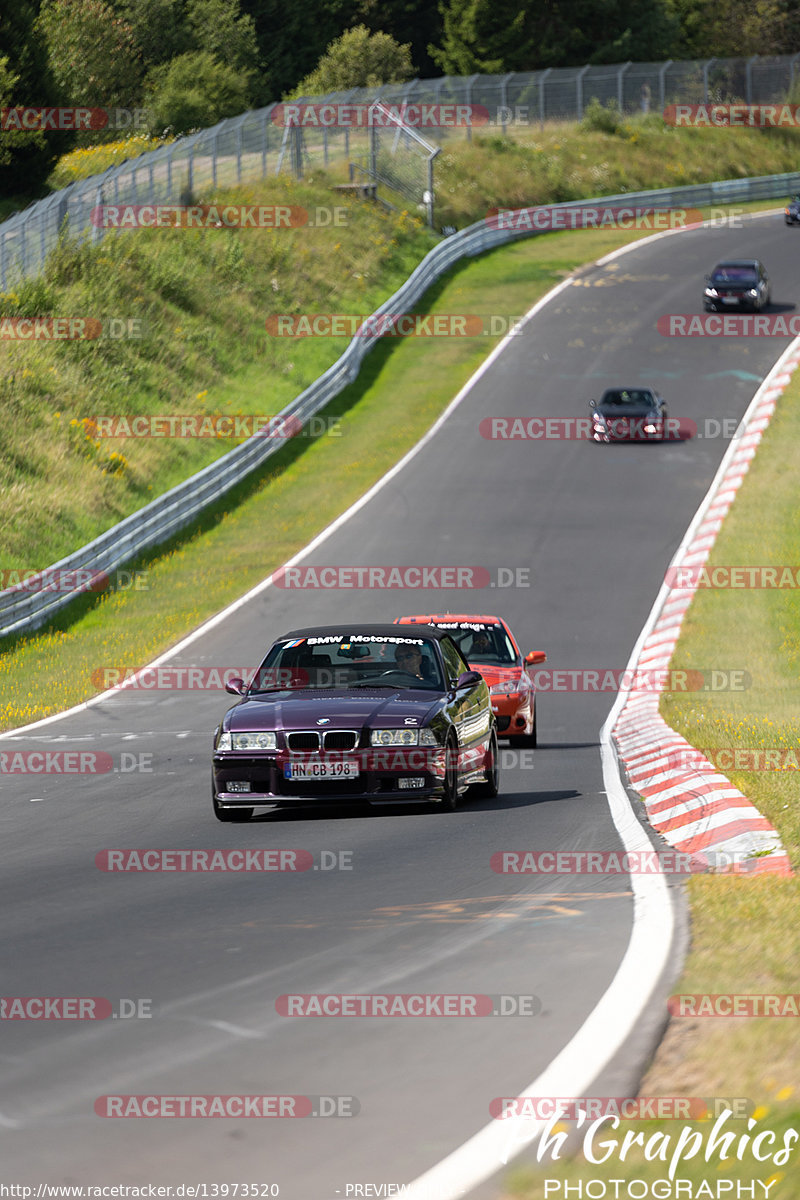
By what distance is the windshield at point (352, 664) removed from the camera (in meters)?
12.8

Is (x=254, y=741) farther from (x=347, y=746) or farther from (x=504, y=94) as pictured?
(x=504, y=94)

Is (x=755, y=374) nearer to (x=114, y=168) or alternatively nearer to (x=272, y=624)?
(x=114, y=168)

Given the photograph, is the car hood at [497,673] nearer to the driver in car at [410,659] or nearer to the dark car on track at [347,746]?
the driver in car at [410,659]

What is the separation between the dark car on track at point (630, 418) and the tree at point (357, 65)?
→ 51.8 m

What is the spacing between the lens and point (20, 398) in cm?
3772

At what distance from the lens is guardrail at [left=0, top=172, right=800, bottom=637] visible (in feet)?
92.7

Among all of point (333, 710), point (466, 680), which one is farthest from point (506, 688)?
point (333, 710)

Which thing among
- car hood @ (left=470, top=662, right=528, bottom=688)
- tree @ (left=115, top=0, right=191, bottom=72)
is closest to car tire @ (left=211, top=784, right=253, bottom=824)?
car hood @ (left=470, top=662, right=528, bottom=688)

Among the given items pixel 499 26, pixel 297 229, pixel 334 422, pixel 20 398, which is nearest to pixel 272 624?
pixel 20 398

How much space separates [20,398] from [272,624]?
1371 centimetres

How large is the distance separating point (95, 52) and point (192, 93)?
4966mm

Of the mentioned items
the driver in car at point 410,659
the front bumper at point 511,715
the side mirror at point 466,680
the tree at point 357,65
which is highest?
the tree at point 357,65

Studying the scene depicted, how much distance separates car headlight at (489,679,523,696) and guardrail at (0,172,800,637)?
39.6 ft

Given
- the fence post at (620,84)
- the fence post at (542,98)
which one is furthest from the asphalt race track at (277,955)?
the fence post at (620,84)
